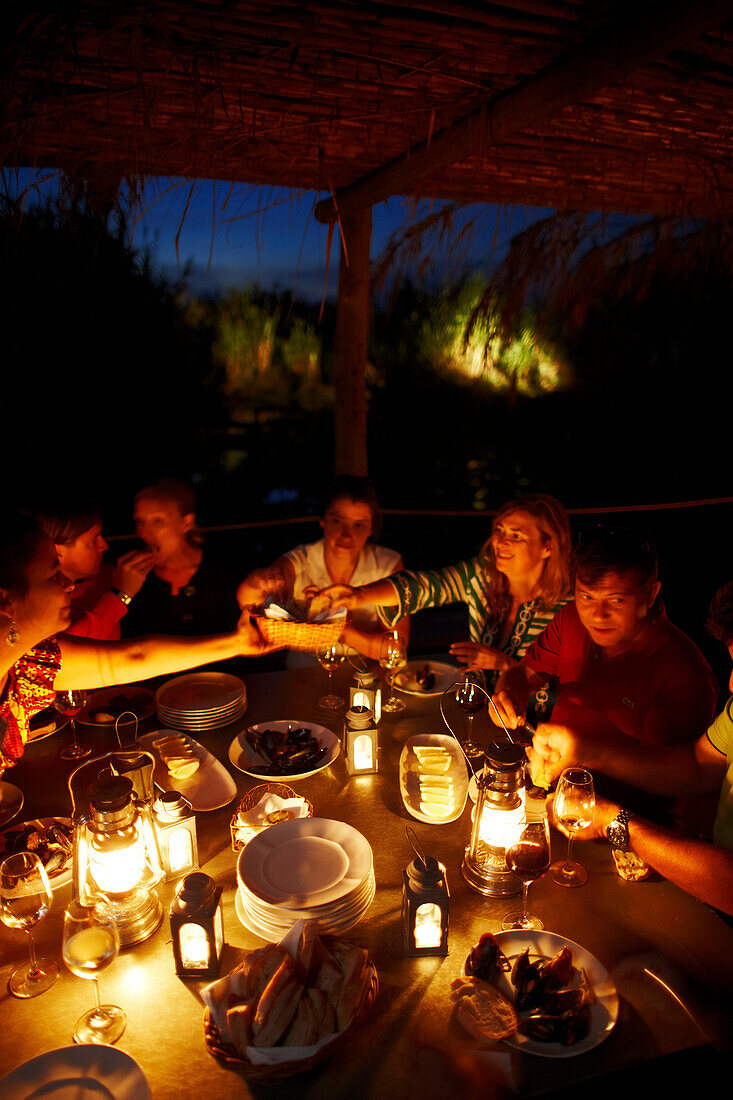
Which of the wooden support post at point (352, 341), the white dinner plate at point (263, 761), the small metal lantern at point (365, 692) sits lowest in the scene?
the white dinner plate at point (263, 761)

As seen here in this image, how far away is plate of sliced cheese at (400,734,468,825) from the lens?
1531 millimetres

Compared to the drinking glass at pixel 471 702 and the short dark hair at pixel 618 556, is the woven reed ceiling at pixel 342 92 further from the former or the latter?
the drinking glass at pixel 471 702

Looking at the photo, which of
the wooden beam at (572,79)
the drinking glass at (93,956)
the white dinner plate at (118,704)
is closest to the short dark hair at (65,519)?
the white dinner plate at (118,704)

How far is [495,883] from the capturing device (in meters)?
1.32

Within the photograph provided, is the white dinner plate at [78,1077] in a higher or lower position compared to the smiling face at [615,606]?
lower

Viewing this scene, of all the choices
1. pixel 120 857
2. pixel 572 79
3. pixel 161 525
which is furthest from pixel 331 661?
pixel 572 79

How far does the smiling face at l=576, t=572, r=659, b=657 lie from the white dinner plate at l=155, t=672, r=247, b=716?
112cm

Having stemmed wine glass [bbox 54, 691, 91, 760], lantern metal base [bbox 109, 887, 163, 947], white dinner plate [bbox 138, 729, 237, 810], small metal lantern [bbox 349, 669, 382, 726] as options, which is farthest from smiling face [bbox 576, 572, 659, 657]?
stemmed wine glass [bbox 54, 691, 91, 760]

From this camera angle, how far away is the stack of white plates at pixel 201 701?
1932 mm

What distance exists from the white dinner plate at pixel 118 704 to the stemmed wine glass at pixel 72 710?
0.22 ft

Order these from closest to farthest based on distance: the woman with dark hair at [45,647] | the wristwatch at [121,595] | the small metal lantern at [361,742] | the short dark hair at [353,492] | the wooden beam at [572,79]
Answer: the woman with dark hair at [45,647] < the small metal lantern at [361,742] < the wooden beam at [572,79] < the wristwatch at [121,595] < the short dark hair at [353,492]

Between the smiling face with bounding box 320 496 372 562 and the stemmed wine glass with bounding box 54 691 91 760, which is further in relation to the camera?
the smiling face with bounding box 320 496 372 562

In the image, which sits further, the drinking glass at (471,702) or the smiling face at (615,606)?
the smiling face at (615,606)

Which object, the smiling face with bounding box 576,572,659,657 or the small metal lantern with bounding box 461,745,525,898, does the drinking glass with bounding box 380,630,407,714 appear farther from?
the small metal lantern with bounding box 461,745,525,898
